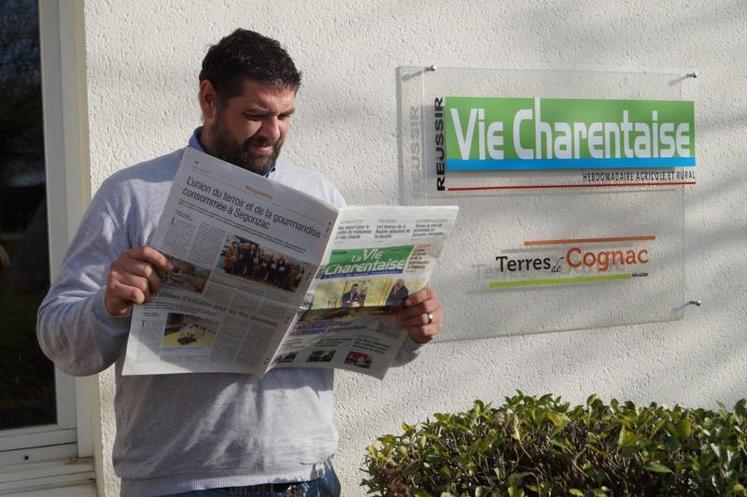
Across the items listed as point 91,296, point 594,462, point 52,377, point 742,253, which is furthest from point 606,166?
point 91,296

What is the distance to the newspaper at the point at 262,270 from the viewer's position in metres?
1.96

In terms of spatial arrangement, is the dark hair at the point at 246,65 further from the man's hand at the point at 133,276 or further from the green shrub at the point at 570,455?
the green shrub at the point at 570,455

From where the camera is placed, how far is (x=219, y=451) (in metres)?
2.15

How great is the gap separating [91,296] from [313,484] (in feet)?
2.30

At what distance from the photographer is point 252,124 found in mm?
2223

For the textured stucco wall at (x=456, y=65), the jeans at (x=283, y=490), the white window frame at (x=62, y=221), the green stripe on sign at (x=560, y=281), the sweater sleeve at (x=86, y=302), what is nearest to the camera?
the sweater sleeve at (x=86, y=302)

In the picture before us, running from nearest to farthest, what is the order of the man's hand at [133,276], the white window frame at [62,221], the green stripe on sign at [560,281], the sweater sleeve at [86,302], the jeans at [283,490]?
the man's hand at [133,276], the sweater sleeve at [86,302], the jeans at [283,490], the white window frame at [62,221], the green stripe on sign at [560,281]

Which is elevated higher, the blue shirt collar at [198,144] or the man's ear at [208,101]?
the man's ear at [208,101]

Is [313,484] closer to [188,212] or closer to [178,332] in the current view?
[178,332]

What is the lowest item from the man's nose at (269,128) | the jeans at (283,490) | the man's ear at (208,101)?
the jeans at (283,490)

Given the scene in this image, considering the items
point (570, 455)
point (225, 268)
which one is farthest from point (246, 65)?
point (570, 455)

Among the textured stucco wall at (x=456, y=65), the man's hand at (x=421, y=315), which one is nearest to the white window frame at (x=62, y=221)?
the textured stucco wall at (x=456, y=65)

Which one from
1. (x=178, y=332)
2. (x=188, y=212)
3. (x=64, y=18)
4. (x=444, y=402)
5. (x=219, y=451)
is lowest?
(x=444, y=402)

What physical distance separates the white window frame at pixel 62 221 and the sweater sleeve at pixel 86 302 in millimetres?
1501
